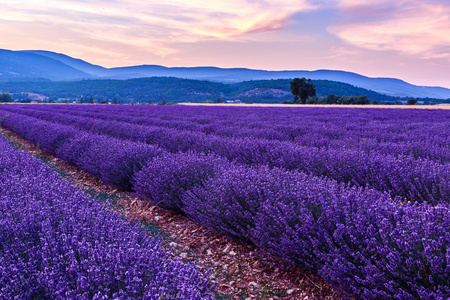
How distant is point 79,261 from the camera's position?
1480mm

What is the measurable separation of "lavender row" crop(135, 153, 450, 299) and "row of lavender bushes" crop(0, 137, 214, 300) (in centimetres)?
94

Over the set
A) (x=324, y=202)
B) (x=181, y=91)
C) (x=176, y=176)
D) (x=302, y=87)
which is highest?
(x=181, y=91)

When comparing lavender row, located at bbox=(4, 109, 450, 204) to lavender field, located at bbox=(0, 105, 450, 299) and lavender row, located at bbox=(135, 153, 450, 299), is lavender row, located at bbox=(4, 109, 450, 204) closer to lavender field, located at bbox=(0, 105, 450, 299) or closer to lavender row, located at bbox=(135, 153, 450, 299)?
lavender field, located at bbox=(0, 105, 450, 299)

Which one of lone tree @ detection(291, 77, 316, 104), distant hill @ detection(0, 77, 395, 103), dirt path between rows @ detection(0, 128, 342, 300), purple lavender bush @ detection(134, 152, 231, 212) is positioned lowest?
dirt path between rows @ detection(0, 128, 342, 300)

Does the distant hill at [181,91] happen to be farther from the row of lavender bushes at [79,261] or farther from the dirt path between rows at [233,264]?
the row of lavender bushes at [79,261]

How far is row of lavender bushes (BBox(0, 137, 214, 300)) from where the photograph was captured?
3.96ft

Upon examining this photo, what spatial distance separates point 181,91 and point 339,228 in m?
122

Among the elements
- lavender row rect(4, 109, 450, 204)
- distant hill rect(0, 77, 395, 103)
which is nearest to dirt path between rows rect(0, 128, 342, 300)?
lavender row rect(4, 109, 450, 204)

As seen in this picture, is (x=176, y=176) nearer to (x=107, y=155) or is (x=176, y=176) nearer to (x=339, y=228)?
(x=107, y=155)

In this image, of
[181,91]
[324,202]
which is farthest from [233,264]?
[181,91]

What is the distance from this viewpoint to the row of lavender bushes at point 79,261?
1.21 meters

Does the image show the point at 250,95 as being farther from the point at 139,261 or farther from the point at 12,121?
the point at 139,261

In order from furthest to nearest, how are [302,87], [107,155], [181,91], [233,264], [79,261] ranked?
1. [181,91]
2. [302,87]
3. [107,155]
4. [233,264]
5. [79,261]

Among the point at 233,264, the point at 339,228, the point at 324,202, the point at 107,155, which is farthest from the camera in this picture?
the point at 107,155
